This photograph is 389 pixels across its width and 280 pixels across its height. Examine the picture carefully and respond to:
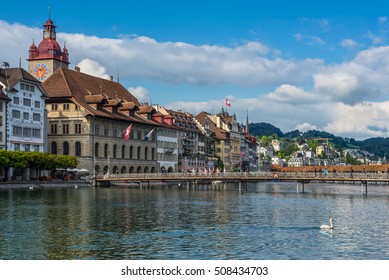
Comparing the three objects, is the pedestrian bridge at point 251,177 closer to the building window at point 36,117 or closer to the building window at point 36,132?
the building window at point 36,132

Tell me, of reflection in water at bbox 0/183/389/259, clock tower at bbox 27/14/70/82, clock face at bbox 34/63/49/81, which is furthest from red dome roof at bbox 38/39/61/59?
reflection in water at bbox 0/183/389/259

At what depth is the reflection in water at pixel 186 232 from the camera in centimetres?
3541

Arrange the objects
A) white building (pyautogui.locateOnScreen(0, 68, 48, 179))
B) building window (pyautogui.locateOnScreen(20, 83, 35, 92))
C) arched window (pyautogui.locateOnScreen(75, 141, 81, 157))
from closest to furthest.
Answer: white building (pyautogui.locateOnScreen(0, 68, 48, 179))
building window (pyautogui.locateOnScreen(20, 83, 35, 92))
arched window (pyautogui.locateOnScreen(75, 141, 81, 157))

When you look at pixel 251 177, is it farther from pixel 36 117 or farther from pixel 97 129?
pixel 36 117

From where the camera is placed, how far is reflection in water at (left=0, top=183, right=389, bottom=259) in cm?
3541

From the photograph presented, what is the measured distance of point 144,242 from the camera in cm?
3897

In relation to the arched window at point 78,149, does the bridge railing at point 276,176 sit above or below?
below

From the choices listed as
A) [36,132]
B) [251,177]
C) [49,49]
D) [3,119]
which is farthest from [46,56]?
[251,177]

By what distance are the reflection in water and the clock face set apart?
90.0 meters

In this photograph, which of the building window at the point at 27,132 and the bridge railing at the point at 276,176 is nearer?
the bridge railing at the point at 276,176

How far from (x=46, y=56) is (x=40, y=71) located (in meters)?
3.75

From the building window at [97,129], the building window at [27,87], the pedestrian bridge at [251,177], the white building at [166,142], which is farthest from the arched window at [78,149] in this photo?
the white building at [166,142]

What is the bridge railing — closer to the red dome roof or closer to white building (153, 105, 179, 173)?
white building (153, 105, 179, 173)
